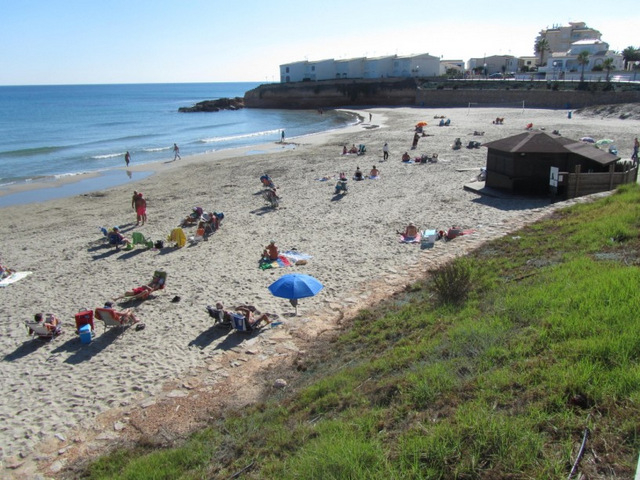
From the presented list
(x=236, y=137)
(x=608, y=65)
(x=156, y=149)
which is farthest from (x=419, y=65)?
(x=156, y=149)

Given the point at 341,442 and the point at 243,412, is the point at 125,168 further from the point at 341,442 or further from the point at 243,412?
the point at 341,442

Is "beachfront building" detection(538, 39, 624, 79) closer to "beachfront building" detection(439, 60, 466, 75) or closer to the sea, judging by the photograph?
"beachfront building" detection(439, 60, 466, 75)

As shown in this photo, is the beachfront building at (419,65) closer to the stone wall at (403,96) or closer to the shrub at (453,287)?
the stone wall at (403,96)

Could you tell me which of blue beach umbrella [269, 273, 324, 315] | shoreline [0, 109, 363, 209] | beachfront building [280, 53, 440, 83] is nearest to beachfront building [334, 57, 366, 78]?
beachfront building [280, 53, 440, 83]

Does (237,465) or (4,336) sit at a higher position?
(237,465)

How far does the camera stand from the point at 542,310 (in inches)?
Answer: 239

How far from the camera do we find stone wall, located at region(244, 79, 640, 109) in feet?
164

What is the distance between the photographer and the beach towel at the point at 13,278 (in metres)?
12.6

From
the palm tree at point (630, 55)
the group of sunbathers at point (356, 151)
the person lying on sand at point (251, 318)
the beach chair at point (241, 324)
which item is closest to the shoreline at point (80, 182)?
the group of sunbathers at point (356, 151)

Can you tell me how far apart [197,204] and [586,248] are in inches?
591

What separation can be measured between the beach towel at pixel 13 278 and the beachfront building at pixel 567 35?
315 ft

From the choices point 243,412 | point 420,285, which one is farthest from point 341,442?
point 420,285

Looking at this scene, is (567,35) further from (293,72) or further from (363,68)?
(293,72)

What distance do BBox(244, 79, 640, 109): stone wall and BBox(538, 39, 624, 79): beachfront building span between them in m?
12.6
